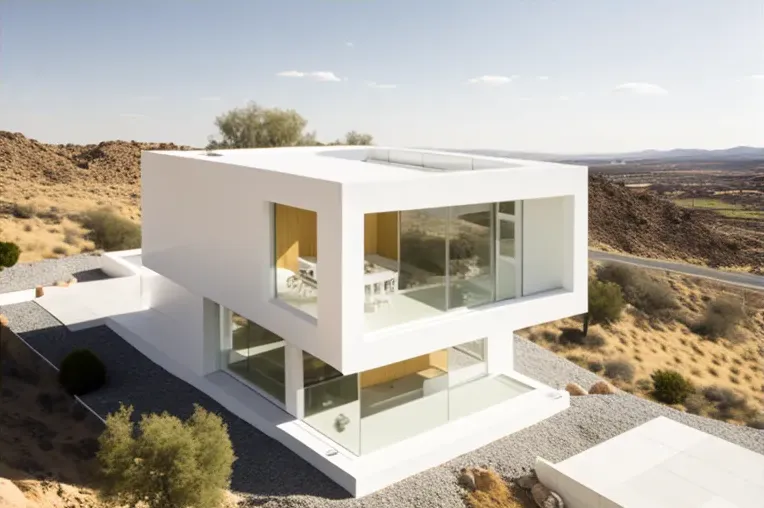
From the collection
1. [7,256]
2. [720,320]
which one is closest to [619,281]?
[720,320]

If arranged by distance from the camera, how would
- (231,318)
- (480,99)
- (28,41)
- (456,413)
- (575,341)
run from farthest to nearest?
(28,41) → (480,99) → (575,341) → (231,318) → (456,413)

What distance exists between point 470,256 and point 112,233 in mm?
25326

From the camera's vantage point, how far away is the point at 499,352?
47.0 ft

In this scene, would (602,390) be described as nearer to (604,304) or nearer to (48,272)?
(604,304)

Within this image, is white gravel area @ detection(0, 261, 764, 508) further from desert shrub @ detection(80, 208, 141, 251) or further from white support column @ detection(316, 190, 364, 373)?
desert shrub @ detection(80, 208, 141, 251)

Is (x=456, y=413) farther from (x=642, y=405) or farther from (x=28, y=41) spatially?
(x=28, y=41)

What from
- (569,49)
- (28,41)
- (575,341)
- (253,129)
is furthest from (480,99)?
(28,41)

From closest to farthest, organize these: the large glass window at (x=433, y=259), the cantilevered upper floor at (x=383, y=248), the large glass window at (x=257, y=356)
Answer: the cantilevered upper floor at (x=383, y=248)
the large glass window at (x=433, y=259)
the large glass window at (x=257, y=356)

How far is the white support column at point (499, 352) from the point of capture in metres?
14.1

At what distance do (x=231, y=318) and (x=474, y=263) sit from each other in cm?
527

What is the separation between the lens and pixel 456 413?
12719 mm

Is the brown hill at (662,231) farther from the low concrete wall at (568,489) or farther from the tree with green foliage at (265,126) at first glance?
the low concrete wall at (568,489)

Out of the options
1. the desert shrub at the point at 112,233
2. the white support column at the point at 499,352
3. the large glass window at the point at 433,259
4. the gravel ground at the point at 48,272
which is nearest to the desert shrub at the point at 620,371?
the white support column at the point at 499,352

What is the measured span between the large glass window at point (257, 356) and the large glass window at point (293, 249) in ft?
4.94
